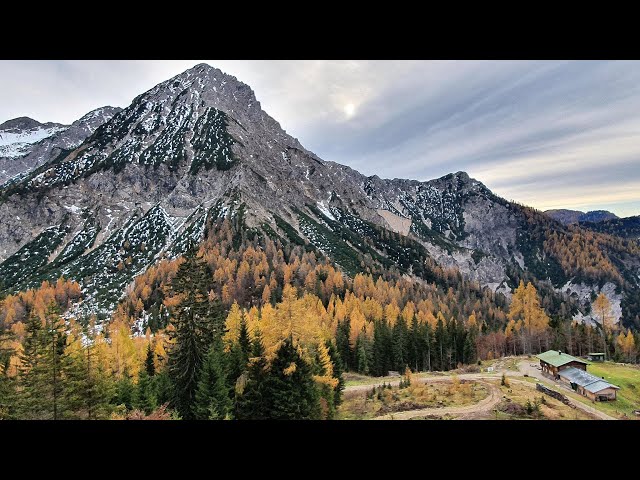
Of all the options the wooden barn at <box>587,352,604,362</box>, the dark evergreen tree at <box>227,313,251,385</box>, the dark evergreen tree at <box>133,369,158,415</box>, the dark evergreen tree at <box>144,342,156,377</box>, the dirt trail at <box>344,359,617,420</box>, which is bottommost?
the wooden barn at <box>587,352,604,362</box>

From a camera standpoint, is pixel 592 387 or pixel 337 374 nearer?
pixel 592 387

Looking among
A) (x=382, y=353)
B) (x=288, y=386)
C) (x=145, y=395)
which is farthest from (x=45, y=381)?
(x=382, y=353)

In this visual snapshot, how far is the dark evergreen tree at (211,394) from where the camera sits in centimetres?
2518

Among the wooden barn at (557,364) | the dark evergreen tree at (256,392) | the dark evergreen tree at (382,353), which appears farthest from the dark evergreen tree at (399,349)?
the dark evergreen tree at (256,392)

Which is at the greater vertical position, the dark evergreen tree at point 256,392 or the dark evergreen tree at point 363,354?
the dark evergreen tree at point 256,392

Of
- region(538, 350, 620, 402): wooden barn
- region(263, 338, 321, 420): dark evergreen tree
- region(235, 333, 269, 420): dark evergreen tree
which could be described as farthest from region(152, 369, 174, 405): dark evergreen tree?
region(538, 350, 620, 402): wooden barn

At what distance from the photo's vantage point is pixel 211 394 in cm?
2608

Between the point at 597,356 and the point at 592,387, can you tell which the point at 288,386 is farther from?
the point at 597,356

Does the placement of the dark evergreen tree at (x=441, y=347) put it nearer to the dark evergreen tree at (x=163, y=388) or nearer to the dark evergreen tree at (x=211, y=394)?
the dark evergreen tree at (x=163, y=388)

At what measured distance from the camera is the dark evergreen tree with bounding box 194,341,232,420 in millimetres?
25184

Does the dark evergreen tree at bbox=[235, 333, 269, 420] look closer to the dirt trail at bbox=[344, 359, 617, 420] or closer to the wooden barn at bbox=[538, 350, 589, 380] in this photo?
the dirt trail at bbox=[344, 359, 617, 420]

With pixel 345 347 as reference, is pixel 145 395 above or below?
above

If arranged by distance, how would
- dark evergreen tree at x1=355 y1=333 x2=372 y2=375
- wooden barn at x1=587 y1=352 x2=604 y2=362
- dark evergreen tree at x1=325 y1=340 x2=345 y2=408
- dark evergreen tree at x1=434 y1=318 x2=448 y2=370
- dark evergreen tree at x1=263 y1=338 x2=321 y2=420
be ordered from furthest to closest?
dark evergreen tree at x1=434 y1=318 x2=448 y2=370 < dark evergreen tree at x1=355 y1=333 x2=372 y2=375 < wooden barn at x1=587 y1=352 x2=604 y2=362 < dark evergreen tree at x1=325 y1=340 x2=345 y2=408 < dark evergreen tree at x1=263 y1=338 x2=321 y2=420
